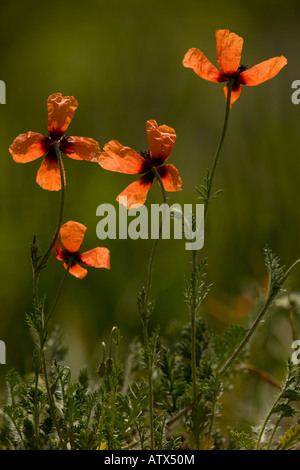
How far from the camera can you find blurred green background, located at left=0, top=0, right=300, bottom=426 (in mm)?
1542

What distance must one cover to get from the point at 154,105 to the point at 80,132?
10.9 inches

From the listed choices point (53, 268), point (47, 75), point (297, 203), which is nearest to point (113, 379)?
point (53, 268)

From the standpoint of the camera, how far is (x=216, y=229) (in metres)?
1.71

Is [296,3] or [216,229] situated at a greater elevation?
[296,3]

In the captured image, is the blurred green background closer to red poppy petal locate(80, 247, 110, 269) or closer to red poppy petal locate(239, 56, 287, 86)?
red poppy petal locate(80, 247, 110, 269)

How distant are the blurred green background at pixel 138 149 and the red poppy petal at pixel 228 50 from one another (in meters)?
0.57

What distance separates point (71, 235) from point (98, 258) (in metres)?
0.05

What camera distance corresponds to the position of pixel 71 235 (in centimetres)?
86

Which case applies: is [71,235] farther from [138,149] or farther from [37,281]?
[138,149]

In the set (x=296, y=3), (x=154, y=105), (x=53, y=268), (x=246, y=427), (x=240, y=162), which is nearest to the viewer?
(x=246, y=427)

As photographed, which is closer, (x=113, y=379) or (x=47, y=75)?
(x=113, y=379)

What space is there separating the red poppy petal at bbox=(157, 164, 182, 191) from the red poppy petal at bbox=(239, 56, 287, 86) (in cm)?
14

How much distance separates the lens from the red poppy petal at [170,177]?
33.1 inches

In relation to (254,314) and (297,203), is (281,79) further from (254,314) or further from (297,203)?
(254,314)
